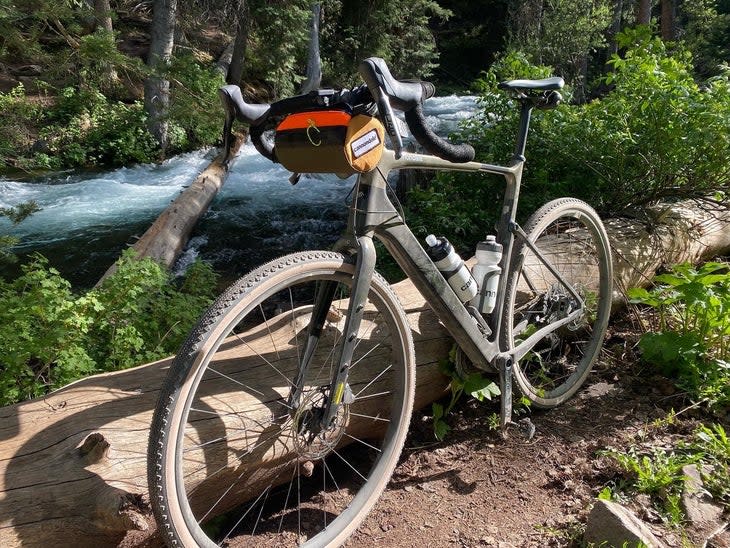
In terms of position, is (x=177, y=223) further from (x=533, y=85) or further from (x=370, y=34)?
(x=370, y=34)

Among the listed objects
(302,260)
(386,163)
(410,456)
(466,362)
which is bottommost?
(410,456)

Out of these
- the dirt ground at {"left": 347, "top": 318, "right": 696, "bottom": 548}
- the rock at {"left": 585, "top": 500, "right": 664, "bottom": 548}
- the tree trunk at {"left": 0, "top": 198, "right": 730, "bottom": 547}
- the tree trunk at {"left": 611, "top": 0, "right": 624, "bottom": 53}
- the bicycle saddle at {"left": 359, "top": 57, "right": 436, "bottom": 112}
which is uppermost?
the tree trunk at {"left": 611, "top": 0, "right": 624, "bottom": 53}

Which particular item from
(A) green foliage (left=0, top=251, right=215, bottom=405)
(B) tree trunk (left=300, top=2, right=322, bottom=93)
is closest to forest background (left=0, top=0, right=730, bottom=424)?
(A) green foliage (left=0, top=251, right=215, bottom=405)

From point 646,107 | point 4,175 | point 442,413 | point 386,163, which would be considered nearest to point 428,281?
point 386,163

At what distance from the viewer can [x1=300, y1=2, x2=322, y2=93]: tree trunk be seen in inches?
602

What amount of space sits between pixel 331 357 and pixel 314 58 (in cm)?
1461

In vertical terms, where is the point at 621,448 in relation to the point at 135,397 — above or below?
below

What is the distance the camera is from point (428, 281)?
221 cm

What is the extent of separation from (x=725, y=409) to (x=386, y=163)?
2.20 metres

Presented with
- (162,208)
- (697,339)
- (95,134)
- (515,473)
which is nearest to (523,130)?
(697,339)

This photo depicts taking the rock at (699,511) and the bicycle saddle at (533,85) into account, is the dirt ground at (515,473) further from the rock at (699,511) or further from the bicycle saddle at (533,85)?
the bicycle saddle at (533,85)

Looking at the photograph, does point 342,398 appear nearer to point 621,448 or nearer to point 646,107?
point 621,448

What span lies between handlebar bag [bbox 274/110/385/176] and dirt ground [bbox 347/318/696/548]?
1.45 m

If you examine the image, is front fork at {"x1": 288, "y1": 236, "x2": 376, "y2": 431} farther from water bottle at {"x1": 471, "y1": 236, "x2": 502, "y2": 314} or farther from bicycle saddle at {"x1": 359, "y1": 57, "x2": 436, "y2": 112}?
water bottle at {"x1": 471, "y1": 236, "x2": 502, "y2": 314}
